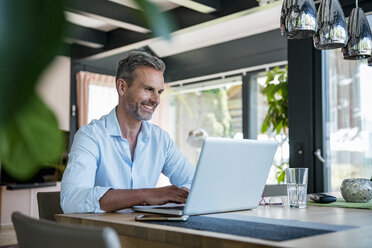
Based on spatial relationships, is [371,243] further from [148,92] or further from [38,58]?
[148,92]

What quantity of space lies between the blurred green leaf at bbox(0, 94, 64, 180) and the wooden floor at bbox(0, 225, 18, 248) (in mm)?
4464

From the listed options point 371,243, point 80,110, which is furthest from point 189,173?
point 80,110

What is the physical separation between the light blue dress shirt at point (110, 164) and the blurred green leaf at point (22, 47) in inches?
55.9

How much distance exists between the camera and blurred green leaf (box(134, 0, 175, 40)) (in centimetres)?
17

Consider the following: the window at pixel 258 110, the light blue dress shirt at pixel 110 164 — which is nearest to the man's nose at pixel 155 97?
the light blue dress shirt at pixel 110 164

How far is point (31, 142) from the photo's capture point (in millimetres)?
174

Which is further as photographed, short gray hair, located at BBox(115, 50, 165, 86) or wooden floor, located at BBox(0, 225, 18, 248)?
wooden floor, located at BBox(0, 225, 18, 248)

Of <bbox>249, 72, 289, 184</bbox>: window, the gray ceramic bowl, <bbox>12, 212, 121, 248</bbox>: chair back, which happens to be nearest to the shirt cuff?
<bbox>12, 212, 121, 248</bbox>: chair back

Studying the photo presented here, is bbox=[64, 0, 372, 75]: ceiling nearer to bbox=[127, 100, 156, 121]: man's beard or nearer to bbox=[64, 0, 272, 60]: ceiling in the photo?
bbox=[64, 0, 272, 60]: ceiling

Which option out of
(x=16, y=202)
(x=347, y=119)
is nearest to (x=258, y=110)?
(x=347, y=119)

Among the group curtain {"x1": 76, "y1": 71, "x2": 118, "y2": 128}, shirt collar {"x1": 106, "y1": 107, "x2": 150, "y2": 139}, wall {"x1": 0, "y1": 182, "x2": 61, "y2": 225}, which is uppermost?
curtain {"x1": 76, "y1": 71, "x2": 118, "y2": 128}

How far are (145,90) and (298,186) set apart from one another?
982mm

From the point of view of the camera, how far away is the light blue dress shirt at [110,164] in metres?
1.60

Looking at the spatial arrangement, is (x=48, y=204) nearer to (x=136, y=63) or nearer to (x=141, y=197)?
(x=141, y=197)
